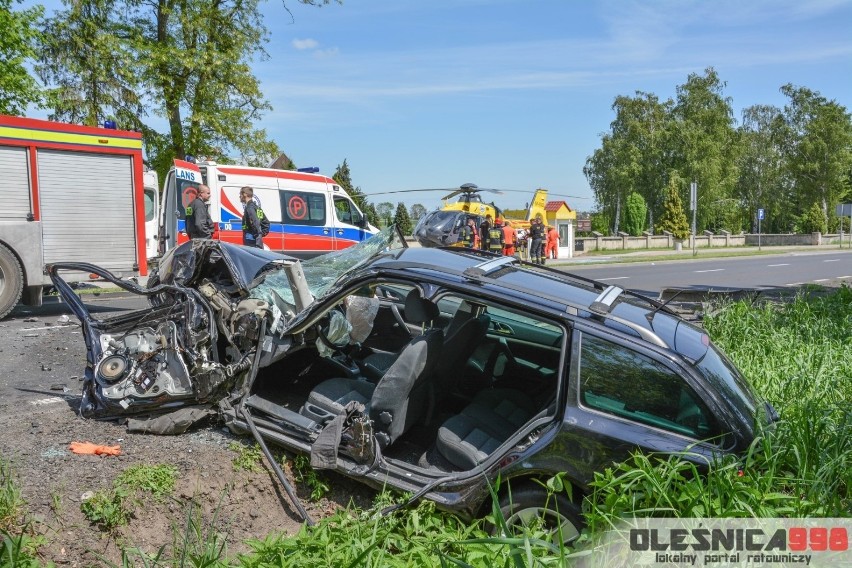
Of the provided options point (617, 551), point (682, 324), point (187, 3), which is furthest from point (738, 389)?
point (187, 3)

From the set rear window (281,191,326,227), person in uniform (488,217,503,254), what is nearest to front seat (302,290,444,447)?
rear window (281,191,326,227)

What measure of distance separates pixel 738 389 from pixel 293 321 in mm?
2439

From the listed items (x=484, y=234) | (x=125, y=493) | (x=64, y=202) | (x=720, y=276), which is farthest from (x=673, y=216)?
(x=125, y=493)

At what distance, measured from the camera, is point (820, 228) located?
60.5 meters

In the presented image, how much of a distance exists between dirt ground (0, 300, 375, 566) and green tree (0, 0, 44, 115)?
19.4 m

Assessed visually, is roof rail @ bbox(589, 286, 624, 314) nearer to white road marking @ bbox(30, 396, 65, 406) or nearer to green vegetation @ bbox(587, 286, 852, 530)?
green vegetation @ bbox(587, 286, 852, 530)

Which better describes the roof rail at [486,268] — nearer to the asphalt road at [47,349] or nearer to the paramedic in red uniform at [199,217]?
the asphalt road at [47,349]

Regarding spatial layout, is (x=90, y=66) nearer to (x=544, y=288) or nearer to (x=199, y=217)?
(x=199, y=217)

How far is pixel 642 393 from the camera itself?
3.18 metres

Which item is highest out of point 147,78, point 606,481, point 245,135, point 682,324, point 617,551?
point 147,78

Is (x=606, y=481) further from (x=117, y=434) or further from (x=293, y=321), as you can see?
(x=117, y=434)

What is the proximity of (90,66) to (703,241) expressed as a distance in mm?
43588

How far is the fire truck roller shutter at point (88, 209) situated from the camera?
10.8 meters

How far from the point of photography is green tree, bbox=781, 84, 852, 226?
64.8 meters
